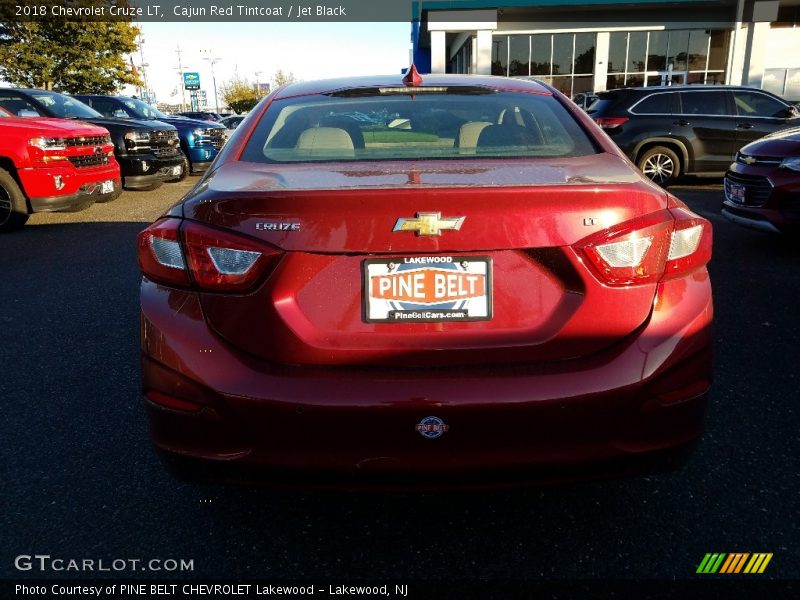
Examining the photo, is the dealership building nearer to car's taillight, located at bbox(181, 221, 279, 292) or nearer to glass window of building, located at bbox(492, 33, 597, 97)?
glass window of building, located at bbox(492, 33, 597, 97)

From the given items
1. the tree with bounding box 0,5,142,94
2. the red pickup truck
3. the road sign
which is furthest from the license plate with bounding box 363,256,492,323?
the road sign

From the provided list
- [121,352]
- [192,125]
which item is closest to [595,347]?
[121,352]

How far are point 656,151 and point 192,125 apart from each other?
8.69 m

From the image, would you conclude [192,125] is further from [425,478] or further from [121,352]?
→ [425,478]

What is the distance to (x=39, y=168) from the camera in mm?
7875

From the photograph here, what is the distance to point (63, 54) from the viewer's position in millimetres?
30328

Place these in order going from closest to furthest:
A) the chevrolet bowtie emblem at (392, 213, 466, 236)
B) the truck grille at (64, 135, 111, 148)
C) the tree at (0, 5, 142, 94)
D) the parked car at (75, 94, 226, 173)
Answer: the chevrolet bowtie emblem at (392, 213, 466, 236), the truck grille at (64, 135, 111, 148), the parked car at (75, 94, 226, 173), the tree at (0, 5, 142, 94)

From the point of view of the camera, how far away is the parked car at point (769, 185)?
5.84m

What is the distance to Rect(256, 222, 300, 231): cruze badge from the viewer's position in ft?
5.86

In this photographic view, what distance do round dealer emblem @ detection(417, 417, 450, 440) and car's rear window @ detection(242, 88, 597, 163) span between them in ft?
3.02

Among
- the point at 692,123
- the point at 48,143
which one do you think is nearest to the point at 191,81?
the point at 692,123

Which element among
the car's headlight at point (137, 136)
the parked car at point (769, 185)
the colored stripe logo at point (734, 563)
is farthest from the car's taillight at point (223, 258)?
the car's headlight at point (137, 136)

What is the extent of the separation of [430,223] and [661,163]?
34.9ft

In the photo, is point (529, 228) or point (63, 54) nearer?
point (529, 228)
